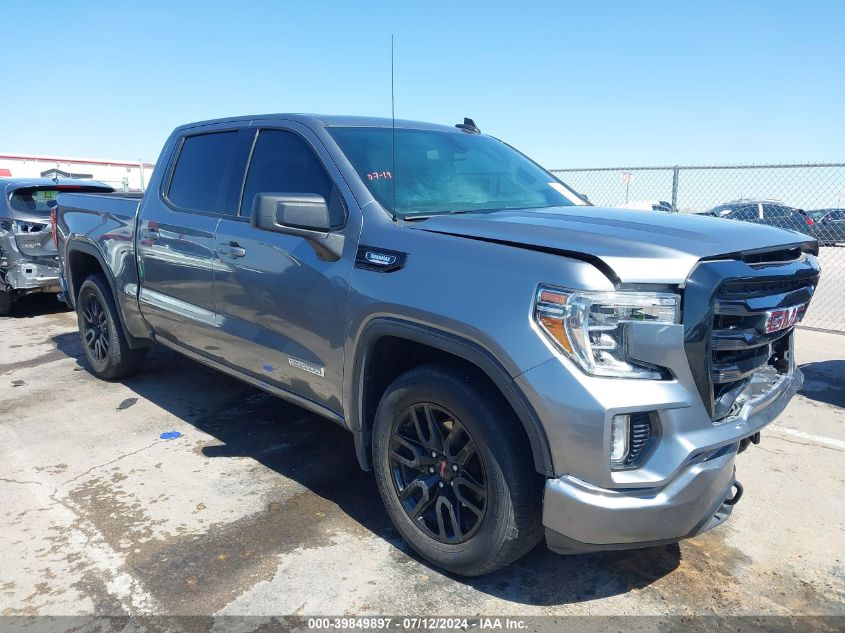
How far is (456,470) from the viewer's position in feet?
8.98

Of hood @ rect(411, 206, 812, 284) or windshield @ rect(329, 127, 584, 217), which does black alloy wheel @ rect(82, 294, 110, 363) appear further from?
hood @ rect(411, 206, 812, 284)

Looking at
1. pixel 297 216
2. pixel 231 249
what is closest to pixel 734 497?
pixel 297 216

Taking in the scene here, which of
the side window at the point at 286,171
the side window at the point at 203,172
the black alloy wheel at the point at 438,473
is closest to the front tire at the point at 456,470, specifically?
the black alloy wheel at the point at 438,473

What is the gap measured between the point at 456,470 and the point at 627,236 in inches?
44.8

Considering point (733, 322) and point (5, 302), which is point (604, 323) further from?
Result: point (5, 302)

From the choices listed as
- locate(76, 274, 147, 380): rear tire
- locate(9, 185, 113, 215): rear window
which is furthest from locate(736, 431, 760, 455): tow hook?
locate(9, 185, 113, 215): rear window

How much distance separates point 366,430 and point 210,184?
2.05 meters

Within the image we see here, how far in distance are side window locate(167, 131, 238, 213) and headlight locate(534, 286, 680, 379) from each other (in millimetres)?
Result: 2505

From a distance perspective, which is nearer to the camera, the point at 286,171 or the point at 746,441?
the point at 746,441

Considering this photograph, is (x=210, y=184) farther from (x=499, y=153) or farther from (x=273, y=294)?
(x=499, y=153)

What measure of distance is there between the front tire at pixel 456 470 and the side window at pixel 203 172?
1934mm

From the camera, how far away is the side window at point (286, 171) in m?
3.35

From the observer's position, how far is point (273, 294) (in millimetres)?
3490

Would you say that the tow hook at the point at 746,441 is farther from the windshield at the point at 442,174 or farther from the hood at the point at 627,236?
the windshield at the point at 442,174
